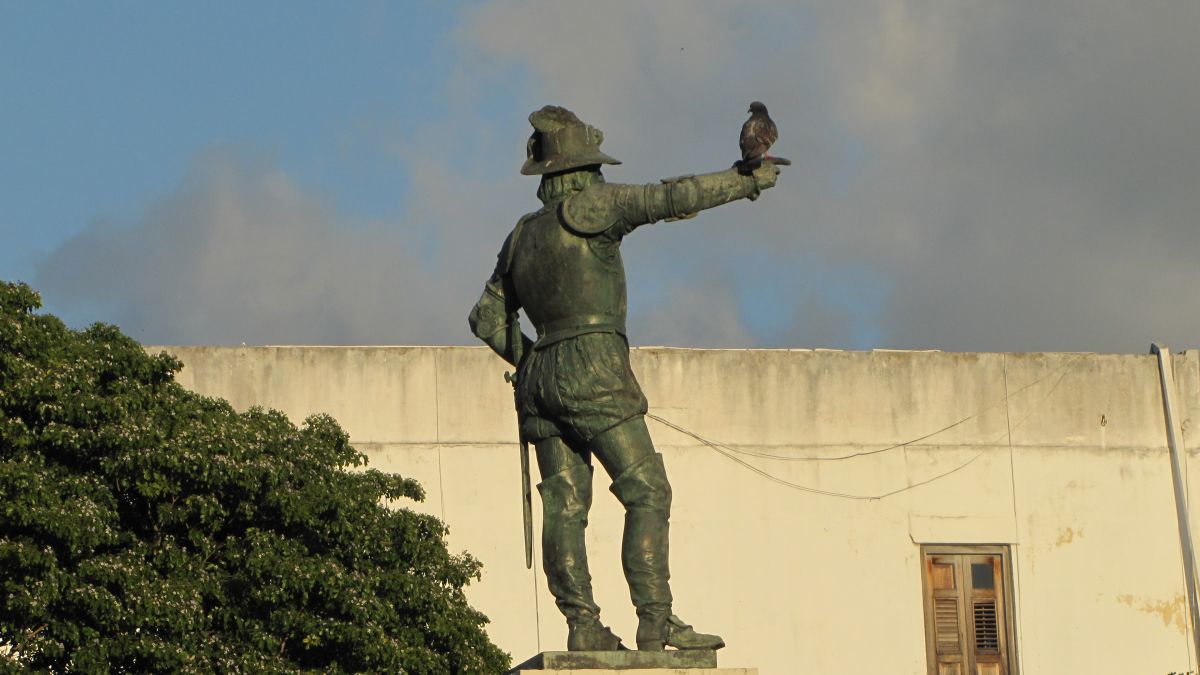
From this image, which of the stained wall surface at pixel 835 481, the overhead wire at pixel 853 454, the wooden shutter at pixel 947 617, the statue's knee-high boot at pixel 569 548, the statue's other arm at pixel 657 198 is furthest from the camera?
the wooden shutter at pixel 947 617

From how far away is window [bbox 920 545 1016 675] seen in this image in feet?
98.2

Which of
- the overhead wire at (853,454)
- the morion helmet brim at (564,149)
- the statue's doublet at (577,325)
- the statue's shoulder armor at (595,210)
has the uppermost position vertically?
the overhead wire at (853,454)

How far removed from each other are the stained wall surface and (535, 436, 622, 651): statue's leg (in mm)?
17423

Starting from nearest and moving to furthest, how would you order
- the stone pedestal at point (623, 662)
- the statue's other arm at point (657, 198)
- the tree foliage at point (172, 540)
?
the stone pedestal at point (623, 662)
the statue's other arm at point (657, 198)
the tree foliage at point (172, 540)

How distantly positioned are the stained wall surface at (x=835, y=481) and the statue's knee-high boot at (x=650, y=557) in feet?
57.9

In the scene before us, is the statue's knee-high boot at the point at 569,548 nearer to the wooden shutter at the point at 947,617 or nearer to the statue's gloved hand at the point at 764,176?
the statue's gloved hand at the point at 764,176

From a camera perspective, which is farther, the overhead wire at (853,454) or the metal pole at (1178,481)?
the metal pole at (1178,481)

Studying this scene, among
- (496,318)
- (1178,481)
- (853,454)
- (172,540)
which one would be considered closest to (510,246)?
(496,318)

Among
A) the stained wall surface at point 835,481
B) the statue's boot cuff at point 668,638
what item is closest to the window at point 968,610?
the stained wall surface at point 835,481

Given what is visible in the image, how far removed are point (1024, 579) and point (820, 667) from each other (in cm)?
279

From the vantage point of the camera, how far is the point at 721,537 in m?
29.4

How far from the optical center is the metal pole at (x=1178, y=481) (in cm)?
3047

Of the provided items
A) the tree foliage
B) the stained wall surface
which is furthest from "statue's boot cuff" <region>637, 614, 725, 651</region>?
the stained wall surface

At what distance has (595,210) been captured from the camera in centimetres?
1084
